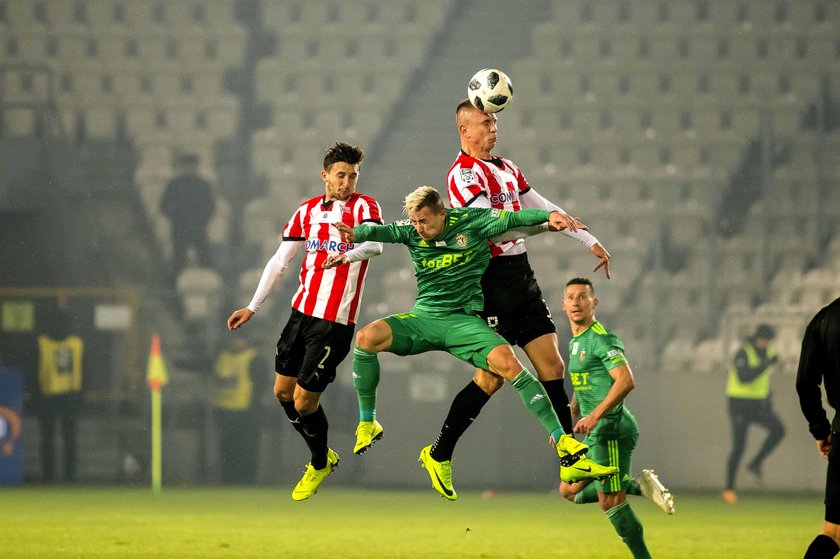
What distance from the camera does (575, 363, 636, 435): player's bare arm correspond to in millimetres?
5668

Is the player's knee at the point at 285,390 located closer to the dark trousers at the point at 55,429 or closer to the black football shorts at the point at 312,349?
the black football shorts at the point at 312,349

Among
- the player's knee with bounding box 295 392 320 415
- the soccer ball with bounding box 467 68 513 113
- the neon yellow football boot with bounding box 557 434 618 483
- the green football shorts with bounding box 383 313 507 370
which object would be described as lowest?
the neon yellow football boot with bounding box 557 434 618 483

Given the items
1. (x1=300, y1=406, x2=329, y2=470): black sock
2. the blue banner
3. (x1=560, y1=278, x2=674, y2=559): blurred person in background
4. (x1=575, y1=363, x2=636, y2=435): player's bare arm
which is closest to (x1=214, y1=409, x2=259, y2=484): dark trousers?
the blue banner

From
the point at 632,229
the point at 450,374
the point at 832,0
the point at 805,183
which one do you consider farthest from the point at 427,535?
the point at 832,0

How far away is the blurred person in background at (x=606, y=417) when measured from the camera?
6.29 m

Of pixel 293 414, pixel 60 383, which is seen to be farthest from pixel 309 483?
pixel 60 383

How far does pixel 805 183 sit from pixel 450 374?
5123 mm

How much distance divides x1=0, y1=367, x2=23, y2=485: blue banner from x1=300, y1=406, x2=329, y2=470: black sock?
775 centimetres

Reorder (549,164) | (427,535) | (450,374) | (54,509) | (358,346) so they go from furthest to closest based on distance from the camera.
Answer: (549,164), (450,374), (54,509), (427,535), (358,346)

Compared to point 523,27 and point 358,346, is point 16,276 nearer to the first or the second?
point 523,27

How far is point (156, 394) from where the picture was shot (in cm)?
1416

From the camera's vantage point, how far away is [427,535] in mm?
9289

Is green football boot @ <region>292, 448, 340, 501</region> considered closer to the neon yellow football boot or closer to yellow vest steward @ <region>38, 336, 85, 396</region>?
the neon yellow football boot

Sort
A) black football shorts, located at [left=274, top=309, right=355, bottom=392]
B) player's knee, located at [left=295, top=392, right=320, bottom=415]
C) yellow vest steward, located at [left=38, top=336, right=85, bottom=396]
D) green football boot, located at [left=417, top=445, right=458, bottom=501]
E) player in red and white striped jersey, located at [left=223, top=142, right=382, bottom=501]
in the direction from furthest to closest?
1. yellow vest steward, located at [left=38, top=336, right=85, bottom=396]
2. player's knee, located at [left=295, top=392, right=320, bottom=415]
3. black football shorts, located at [left=274, top=309, right=355, bottom=392]
4. player in red and white striped jersey, located at [left=223, top=142, right=382, bottom=501]
5. green football boot, located at [left=417, top=445, right=458, bottom=501]
